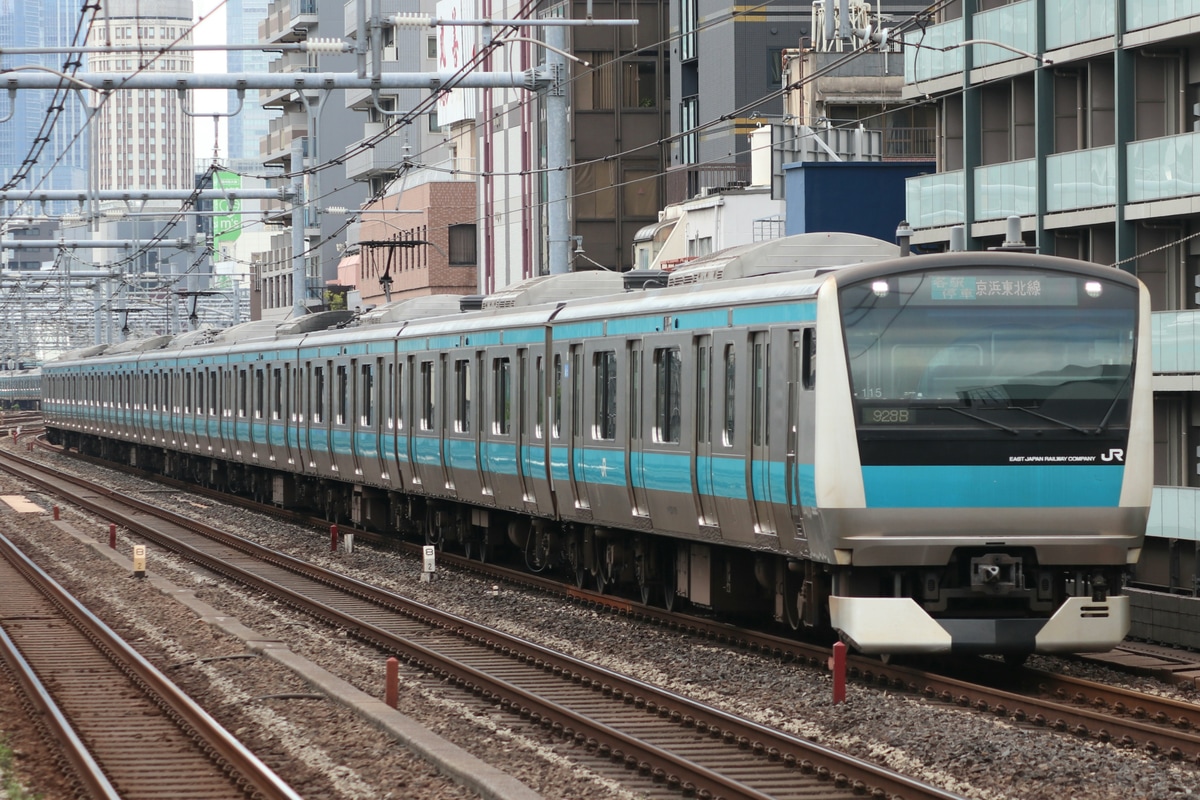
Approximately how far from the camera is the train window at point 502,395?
2142 cm

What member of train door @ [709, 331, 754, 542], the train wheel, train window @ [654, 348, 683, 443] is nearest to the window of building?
train window @ [654, 348, 683, 443]

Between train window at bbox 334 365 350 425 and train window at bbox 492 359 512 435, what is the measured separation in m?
7.79

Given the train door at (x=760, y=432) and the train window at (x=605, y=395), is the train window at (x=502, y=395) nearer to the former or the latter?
the train window at (x=605, y=395)

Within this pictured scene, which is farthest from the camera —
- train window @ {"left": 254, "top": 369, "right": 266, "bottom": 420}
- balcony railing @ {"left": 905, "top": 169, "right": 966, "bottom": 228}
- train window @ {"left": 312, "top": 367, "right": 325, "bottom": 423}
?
train window @ {"left": 254, "top": 369, "right": 266, "bottom": 420}

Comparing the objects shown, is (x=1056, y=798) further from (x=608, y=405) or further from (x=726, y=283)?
(x=608, y=405)

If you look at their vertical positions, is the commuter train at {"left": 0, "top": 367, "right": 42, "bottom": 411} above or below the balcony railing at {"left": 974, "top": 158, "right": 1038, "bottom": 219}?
below

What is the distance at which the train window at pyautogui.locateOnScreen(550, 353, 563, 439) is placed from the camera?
1959 cm

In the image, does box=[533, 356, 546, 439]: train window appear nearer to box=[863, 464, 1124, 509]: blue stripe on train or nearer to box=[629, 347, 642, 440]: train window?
box=[629, 347, 642, 440]: train window

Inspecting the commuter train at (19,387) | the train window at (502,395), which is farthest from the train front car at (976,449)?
the commuter train at (19,387)

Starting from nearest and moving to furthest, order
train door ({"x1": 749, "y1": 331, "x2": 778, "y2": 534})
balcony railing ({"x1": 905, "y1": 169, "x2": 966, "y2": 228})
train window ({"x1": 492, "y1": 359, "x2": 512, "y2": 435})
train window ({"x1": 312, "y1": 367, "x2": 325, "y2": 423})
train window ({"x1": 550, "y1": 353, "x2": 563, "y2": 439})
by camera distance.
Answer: train door ({"x1": 749, "y1": 331, "x2": 778, "y2": 534}) → train window ({"x1": 550, "y1": 353, "x2": 563, "y2": 439}) → train window ({"x1": 492, "y1": 359, "x2": 512, "y2": 435}) → balcony railing ({"x1": 905, "y1": 169, "x2": 966, "y2": 228}) → train window ({"x1": 312, "y1": 367, "x2": 325, "y2": 423})

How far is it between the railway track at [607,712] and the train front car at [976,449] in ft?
5.37

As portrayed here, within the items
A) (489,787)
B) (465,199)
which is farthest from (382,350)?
(465,199)

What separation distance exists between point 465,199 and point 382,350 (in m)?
44.9

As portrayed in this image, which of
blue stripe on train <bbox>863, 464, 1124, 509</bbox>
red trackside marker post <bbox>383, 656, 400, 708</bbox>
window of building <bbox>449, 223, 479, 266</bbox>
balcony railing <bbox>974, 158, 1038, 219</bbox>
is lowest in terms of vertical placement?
red trackside marker post <bbox>383, 656, 400, 708</bbox>
